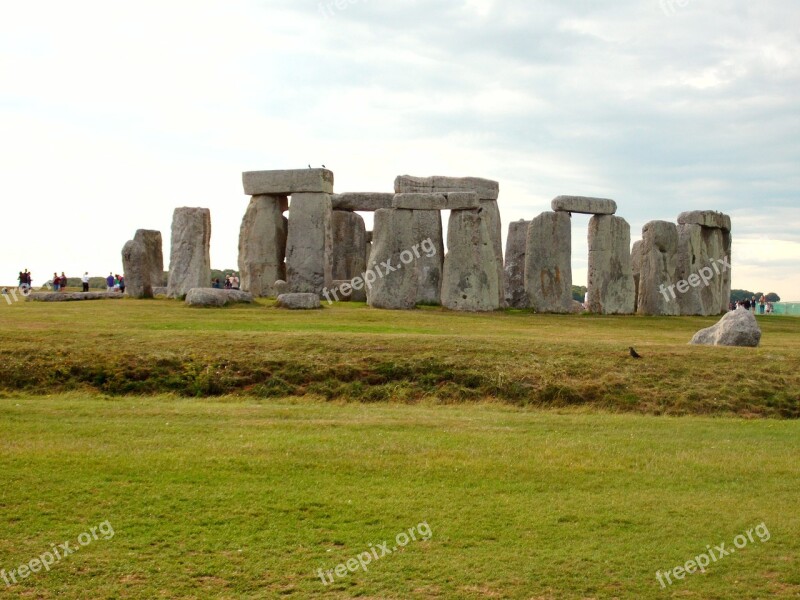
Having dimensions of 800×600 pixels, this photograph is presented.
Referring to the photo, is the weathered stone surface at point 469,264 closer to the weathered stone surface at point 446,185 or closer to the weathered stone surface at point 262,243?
the weathered stone surface at point 446,185

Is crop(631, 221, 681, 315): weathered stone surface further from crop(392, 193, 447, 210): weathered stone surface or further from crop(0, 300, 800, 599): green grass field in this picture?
crop(0, 300, 800, 599): green grass field

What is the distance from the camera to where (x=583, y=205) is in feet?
104

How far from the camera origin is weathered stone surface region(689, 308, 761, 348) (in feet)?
67.4

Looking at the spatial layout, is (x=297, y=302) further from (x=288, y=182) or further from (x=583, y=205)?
(x=583, y=205)

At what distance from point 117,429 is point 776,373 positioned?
35.8ft

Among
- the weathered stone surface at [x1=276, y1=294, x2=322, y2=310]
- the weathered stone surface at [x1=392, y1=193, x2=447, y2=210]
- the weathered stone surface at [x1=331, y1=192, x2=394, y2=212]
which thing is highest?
the weathered stone surface at [x1=331, y1=192, x2=394, y2=212]

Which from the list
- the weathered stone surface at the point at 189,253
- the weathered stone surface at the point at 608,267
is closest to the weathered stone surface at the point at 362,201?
the weathered stone surface at the point at 189,253

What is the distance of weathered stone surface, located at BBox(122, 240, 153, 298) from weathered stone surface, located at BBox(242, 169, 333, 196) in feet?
14.6

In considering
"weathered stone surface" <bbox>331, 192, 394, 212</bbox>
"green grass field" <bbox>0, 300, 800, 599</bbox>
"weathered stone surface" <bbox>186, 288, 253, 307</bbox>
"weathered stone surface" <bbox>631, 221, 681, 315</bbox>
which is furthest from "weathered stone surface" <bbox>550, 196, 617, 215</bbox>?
"green grass field" <bbox>0, 300, 800, 599</bbox>

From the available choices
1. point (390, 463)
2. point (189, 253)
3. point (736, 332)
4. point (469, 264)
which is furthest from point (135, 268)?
point (390, 463)

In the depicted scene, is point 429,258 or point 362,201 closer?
point 429,258

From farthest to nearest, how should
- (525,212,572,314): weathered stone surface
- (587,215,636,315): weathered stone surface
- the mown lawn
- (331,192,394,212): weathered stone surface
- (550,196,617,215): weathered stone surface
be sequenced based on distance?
(331,192,394,212): weathered stone surface < (587,215,636,315): weathered stone surface < (550,196,617,215): weathered stone surface < (525,212,572,314): weathered stone surface < the mown lawn

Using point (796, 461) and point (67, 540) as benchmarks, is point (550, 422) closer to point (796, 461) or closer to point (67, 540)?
point (796, 461)

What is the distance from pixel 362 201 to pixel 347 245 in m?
2.04
